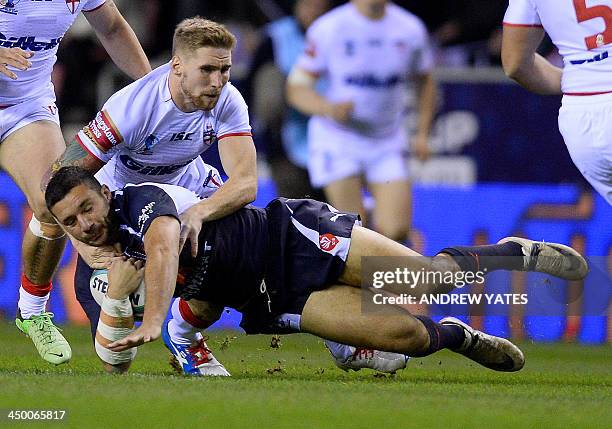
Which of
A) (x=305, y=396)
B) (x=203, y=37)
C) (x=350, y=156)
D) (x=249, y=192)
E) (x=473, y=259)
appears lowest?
(x=350, y=156)

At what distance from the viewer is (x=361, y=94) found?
1144cm

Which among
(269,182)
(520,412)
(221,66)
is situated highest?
(221,66)

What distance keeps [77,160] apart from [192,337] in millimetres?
1165

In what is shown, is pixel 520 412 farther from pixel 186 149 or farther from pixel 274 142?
pixel 274 142

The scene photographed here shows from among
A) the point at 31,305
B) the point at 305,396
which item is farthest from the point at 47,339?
the point at 305,396

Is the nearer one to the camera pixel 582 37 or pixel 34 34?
pixel 582 37

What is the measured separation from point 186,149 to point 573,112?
2.09 metres

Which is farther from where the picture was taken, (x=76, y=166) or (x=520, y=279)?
(x=520, y=279)

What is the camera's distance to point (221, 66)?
6.75 metres

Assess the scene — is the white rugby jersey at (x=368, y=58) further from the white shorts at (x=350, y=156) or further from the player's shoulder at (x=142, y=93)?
the player's shoulder at (x=142, y=93)

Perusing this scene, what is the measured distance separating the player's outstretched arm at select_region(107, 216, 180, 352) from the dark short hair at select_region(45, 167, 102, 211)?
0.39 m

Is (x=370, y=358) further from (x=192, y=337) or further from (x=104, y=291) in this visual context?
(x=104, y=291)

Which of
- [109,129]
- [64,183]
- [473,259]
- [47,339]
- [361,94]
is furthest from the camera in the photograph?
[361,94]

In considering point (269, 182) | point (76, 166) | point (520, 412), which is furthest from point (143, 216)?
point (269, 182)
